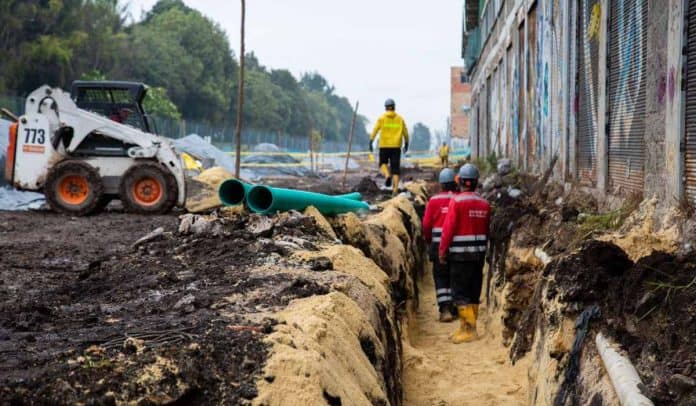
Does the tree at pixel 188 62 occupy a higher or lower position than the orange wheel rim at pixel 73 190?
higher

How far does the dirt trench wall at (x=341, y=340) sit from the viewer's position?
3.49 meters

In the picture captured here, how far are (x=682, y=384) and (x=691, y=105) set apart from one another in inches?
113

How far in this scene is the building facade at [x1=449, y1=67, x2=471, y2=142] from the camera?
252 feet

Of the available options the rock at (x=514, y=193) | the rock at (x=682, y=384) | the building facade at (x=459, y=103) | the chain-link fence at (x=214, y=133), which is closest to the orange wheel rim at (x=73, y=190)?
the chain-link fence at (x=214, y=133)

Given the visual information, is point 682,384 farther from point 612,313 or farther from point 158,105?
point 158,105

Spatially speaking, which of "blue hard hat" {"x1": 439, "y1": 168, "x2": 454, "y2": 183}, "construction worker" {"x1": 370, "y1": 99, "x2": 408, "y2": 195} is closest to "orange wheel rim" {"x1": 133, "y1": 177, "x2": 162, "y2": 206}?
"construction worker" {"x1": 370, "y1": 99, "x2": 408, "y2": 195}

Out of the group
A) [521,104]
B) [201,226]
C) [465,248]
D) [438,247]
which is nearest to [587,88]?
[465,248]

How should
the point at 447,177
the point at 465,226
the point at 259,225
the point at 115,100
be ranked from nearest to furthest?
1. the point at 259,225
2. the point at 465,226
3. the point at 447,177
4. the point at 115,100

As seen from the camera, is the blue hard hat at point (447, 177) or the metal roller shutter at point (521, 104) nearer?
the blue hard hat at point (447, 177)

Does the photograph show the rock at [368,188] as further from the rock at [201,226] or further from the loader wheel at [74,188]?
the rock at [201,226]

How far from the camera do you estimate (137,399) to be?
3152 mm

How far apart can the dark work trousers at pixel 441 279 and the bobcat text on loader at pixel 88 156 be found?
637cm

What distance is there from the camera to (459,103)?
79.9 meters

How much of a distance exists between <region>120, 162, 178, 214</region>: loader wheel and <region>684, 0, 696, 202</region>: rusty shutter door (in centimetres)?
1021
